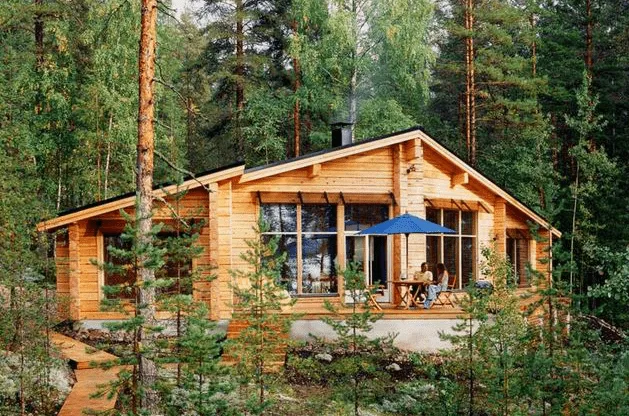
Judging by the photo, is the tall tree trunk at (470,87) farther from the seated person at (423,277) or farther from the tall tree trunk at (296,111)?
the seated person at (423,277)

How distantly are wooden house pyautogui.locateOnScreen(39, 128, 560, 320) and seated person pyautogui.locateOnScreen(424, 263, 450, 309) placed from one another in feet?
1.44

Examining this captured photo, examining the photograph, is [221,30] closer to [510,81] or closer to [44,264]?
[510,81]

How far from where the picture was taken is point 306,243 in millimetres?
15062

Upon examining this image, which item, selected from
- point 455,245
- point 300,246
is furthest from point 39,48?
point 455,245

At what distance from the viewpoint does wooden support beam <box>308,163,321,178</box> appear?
1478 centimetres

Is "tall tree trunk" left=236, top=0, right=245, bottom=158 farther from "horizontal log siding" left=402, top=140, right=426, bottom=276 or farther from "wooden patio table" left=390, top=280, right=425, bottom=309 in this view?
"wooden patio table" left=390, top=280, right=425, bottom=309

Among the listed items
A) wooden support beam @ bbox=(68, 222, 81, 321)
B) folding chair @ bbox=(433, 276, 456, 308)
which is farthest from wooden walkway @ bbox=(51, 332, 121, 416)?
folding chair @ bbox=(433, 276, 456, 308)

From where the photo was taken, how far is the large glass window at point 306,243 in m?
14.9

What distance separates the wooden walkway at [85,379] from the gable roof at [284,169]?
2234mm

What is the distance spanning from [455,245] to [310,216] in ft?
13.9

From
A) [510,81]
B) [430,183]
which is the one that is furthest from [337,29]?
[430,183]

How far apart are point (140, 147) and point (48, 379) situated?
10.0 feet

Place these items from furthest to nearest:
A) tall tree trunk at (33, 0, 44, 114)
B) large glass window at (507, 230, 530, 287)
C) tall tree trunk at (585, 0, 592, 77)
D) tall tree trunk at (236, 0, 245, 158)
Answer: tall tree trunk at (236, 0, 245, 158) → tall tree trunk at (585, 0, 592, 77) → tall tree trunk at (33, 0, 44, 114) → large glass window at (507, 230, 530, 287)

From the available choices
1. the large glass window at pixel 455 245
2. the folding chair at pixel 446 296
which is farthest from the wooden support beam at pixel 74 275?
the large glass window at pixel 455 245
